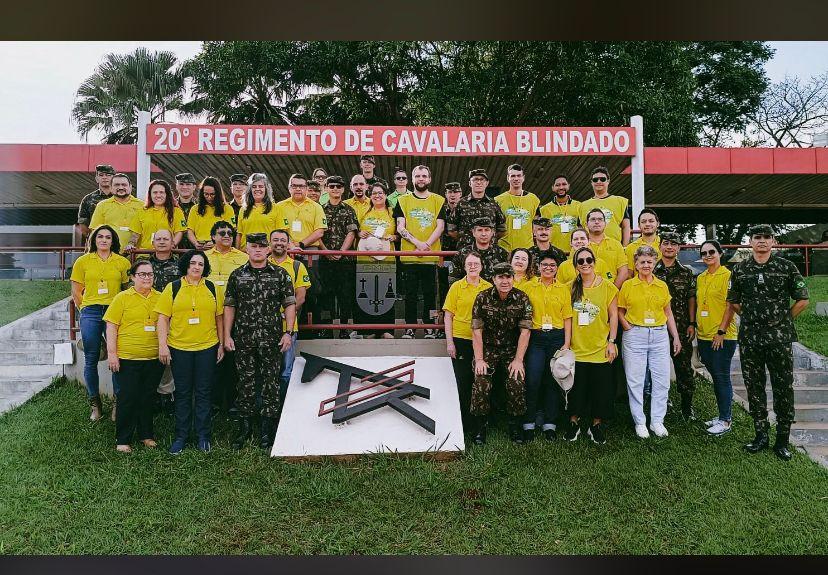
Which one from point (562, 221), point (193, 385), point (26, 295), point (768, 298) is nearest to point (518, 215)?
point (562, 221)

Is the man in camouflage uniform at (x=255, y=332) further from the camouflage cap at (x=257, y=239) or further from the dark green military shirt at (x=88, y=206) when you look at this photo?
the dark green military shirt at (x=88, y=206)

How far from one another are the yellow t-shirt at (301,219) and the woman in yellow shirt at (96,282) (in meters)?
1.29

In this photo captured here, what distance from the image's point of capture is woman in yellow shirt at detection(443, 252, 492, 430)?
13.5 feet

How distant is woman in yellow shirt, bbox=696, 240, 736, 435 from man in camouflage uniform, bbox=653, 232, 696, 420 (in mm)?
59

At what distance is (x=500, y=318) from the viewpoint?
156 inches

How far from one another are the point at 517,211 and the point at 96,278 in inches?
134

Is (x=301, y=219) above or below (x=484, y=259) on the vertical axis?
above

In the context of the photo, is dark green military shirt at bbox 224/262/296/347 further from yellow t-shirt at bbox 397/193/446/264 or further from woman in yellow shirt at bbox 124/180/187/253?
yellow t-shirt at bbox 397/193/446/264

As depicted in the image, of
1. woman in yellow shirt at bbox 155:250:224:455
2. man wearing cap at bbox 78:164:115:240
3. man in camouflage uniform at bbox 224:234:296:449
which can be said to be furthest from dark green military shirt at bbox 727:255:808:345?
man wearing cap at bbox 78:164:115:240

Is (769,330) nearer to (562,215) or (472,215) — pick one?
(562,215)

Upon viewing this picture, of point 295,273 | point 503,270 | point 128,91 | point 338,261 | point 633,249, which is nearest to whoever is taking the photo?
point 503,270

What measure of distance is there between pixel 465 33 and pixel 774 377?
3.34m

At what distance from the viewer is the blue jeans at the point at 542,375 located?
408 cm

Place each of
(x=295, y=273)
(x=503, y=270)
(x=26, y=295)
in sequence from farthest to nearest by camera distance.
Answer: (x=26, y=295) < (x=295, y=273) < (x=503, y=270)
